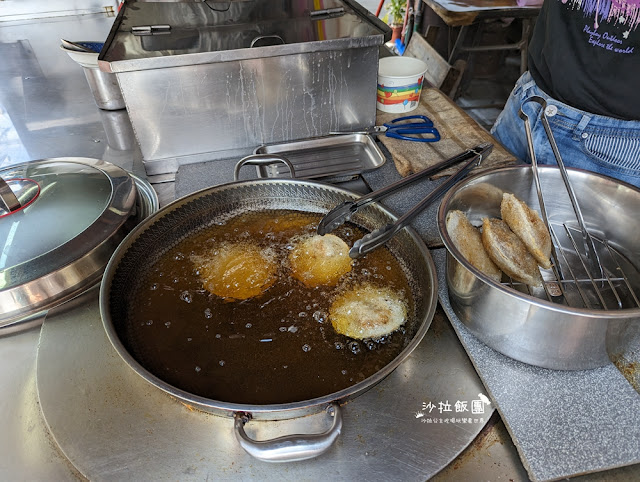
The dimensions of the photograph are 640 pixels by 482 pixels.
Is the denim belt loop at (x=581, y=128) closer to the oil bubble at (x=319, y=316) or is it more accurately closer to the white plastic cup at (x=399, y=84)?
the white plastic cup at (x=399, y=84)

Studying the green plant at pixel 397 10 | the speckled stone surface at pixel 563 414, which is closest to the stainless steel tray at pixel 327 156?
the speckled stone surface at pixel 563 414

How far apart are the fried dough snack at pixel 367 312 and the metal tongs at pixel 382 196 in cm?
14

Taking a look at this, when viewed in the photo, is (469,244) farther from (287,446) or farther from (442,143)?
(442,143)

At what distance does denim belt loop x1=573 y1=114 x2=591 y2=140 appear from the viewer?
62.3 inches

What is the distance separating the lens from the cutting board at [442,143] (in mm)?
1692

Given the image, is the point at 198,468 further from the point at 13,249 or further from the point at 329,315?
the point at 13,249

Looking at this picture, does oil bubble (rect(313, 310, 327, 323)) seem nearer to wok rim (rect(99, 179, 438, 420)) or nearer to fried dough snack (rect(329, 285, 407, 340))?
fried dough snack (rect(329, 285, 407, 340))

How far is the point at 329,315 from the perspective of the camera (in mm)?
1110

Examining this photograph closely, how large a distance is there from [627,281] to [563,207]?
272 mm

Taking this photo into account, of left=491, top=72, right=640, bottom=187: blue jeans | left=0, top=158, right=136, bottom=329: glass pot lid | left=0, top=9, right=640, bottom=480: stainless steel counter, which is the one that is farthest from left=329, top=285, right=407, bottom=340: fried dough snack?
left=491, top=72, right=640, bottom=187: blue jeans

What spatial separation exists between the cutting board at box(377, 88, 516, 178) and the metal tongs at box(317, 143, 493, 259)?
0.27 meters

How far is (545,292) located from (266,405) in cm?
75

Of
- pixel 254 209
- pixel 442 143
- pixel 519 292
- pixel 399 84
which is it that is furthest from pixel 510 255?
pixel 399 84

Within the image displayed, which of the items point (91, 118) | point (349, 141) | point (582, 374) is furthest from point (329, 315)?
point (91, 118)
